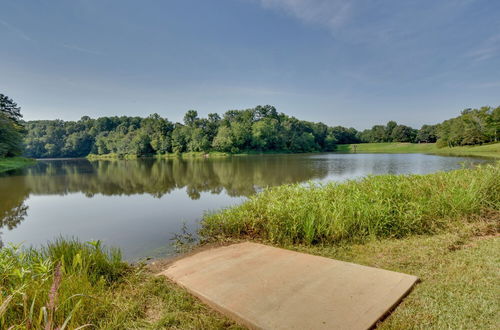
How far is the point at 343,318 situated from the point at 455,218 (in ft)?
12.8

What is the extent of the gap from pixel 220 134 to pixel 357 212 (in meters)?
53.8

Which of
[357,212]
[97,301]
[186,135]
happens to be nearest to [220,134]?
[186,135]

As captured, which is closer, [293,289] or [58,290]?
[58,290]

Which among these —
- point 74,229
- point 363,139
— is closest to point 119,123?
point 363,139

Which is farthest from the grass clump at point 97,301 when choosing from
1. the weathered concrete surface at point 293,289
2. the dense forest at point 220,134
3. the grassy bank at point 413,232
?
the dense forest at point 220,134

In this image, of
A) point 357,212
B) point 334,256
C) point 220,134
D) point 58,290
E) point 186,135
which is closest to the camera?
point 58,290

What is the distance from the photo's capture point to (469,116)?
158 ft

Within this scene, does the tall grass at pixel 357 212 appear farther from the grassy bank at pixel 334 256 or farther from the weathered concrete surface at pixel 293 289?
the weathered concrete surface at pixel 293 289

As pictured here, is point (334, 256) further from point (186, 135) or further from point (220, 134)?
point (186, 135)

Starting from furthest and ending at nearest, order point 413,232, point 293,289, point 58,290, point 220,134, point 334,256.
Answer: point 220,134, point 413,232, point 334,256, point 293,289, point 58,290

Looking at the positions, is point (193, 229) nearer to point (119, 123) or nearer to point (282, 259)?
point (282, 259)

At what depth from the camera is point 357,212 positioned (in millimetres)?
4559

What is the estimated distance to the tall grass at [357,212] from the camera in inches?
172

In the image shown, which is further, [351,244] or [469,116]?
[469,116]
